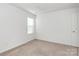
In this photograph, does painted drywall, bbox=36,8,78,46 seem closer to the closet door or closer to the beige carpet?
the closet door

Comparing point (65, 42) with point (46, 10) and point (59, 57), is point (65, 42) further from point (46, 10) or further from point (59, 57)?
point (46, 10)

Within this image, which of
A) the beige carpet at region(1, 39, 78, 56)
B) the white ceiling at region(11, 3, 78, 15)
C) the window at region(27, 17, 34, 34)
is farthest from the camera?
the window at region(27, 17, 34, 34)

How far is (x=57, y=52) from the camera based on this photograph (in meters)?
2.03

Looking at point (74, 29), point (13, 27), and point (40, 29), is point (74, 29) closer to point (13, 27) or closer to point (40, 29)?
point (40, 29)

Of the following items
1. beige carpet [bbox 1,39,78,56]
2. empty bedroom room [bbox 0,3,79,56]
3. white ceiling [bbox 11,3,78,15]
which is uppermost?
white ceiling [bbox 11,3,78,15]

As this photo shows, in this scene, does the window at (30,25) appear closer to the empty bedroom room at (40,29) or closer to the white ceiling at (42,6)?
the empty bedroom room at (40,29)

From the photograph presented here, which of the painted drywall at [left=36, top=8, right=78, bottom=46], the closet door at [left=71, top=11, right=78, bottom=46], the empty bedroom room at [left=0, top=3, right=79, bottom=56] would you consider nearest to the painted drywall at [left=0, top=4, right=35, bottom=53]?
the empty bedroom room at [left=0, top=3, right=79, bottom=56]

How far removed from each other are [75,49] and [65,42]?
10.4 inches

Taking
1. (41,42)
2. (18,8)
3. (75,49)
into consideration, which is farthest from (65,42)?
(18,8)

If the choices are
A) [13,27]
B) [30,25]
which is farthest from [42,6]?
[13,27]

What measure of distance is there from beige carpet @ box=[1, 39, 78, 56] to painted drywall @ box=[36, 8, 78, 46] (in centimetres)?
11

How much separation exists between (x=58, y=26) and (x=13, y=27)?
106 cm

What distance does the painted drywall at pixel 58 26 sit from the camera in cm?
206

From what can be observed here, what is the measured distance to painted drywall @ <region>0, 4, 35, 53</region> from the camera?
6.93 ft
